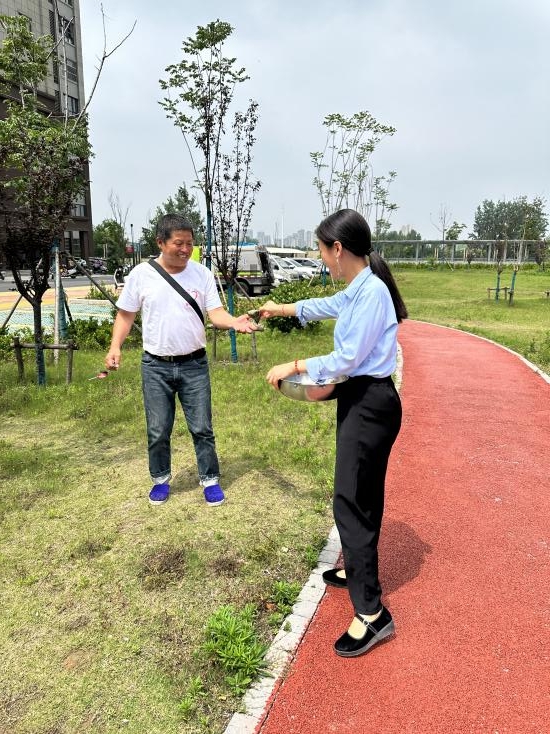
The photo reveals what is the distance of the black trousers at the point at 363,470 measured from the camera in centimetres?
228

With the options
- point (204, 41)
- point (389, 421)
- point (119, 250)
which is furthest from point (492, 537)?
point (119, 250)

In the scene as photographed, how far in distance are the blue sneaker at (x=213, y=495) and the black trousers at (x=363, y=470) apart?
4.95 ft

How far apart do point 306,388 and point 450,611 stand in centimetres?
144

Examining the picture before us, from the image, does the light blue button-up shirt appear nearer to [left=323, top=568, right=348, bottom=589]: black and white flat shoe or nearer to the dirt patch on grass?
[left=323, top=568, right=348, bottom=589]: black and white flat shoe

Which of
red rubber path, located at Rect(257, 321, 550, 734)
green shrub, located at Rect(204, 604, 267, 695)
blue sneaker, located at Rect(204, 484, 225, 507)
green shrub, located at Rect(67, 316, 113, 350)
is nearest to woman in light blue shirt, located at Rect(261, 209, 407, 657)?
red rubber path, located at Rect(257, 321, 550, 734)

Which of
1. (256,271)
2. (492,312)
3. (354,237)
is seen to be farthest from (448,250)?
(354,237)

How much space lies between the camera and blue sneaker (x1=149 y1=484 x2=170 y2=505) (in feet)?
12.4

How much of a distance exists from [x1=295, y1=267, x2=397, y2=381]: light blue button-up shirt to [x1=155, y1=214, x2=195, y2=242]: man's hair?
1434mm

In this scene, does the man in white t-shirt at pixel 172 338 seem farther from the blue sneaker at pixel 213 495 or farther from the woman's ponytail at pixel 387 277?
the woman's ponytail at pixel 387 277

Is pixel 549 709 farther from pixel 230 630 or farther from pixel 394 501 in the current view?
pixel 394 501

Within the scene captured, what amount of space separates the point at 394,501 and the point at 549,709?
74.8 inches

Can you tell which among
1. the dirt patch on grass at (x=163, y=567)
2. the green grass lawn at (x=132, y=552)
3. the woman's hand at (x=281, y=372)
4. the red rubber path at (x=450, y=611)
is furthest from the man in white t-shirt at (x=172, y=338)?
the red rubber path at (x=450, y=611)

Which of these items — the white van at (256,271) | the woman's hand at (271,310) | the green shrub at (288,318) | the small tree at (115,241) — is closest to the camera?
the woman's hand at (271,310)

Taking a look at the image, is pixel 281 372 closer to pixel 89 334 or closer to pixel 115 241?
pixel 89 334
